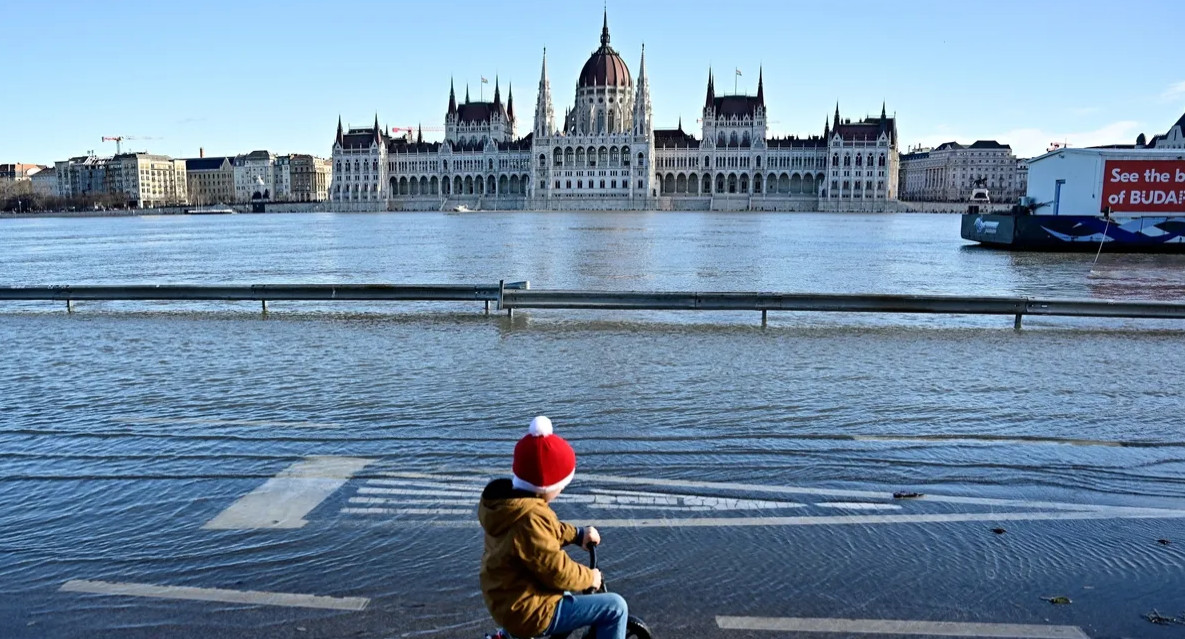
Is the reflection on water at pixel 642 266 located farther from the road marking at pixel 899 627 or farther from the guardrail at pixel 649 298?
the road marking at pixel 899 627

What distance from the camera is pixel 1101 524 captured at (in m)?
6.07

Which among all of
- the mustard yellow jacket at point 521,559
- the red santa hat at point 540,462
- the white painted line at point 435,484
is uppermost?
the red santa hat at point 540,462

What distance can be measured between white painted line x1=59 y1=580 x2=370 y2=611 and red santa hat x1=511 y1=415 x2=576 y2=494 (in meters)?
1.88

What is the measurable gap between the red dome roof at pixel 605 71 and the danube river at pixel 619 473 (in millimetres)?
164538

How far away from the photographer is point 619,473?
7117mm

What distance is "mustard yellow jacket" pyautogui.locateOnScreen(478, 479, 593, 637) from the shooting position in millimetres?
3510

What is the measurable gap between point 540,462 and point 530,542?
0.31 m

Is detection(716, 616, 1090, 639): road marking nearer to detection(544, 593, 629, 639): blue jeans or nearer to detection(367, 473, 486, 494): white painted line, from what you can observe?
detection(544, 593, 629, 639): blue jeans

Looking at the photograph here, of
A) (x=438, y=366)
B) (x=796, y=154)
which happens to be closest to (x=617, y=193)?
(x=796, y=154)

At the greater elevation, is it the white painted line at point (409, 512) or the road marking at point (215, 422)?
the road marking at point (215, 422)

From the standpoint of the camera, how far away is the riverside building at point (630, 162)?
167875 millimetres

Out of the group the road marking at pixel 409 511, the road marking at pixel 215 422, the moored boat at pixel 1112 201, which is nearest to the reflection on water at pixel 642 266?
the moored boat at pixel 1112 201

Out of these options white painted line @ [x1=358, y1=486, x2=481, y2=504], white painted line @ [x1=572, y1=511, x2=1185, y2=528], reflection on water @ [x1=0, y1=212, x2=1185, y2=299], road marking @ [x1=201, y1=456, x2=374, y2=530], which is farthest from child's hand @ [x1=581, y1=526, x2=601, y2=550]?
reflection on water @ [x1=0, y1=212, x2=1185, y2=299]

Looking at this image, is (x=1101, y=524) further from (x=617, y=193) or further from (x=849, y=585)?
(x=617, y=193)
